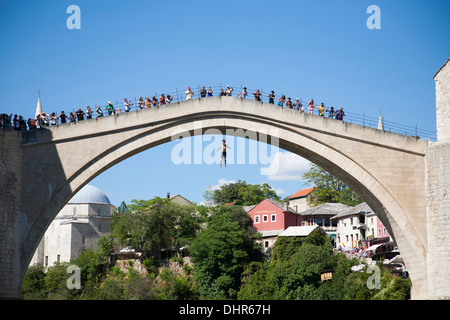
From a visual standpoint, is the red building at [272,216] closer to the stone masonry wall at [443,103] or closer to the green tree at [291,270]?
the green tree at [291,270]

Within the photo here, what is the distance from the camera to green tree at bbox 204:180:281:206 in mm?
80562

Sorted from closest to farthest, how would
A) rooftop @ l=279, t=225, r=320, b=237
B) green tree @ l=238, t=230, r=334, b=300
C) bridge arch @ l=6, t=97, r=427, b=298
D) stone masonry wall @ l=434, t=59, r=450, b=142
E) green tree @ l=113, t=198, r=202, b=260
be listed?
bridge arch @ l=6, t=97, r=427, b=298 < stone masonry wall @ l=434, t=59, r=450, b=142 < green tree @ l=238, t=230, r=334, b=300 < rooftop @ l=279, t=225, r=320, b=237 < green tree @ l=113, t=198, r=202, b=260

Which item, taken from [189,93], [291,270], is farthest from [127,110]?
[291,270]

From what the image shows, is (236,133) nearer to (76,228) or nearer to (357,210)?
(357,210)

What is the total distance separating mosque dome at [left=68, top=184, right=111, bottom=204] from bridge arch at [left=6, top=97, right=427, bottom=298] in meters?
41.7

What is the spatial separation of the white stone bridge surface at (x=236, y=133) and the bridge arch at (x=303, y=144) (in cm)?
4

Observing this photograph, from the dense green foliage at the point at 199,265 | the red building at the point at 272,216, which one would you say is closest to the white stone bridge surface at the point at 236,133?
the dense green foliage at the point at 199,265

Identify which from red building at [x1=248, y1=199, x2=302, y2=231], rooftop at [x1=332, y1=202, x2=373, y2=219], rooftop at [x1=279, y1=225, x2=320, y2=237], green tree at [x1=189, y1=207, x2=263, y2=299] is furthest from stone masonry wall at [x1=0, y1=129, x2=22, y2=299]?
rooftop at [x1=332, y1=202, x2=373, y2=219]

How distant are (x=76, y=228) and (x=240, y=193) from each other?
22043 mm

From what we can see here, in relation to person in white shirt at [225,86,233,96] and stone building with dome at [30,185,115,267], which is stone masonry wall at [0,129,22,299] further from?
stone building with dome at [30,185,115,267]

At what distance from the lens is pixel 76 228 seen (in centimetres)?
6706

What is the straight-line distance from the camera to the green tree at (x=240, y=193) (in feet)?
264
